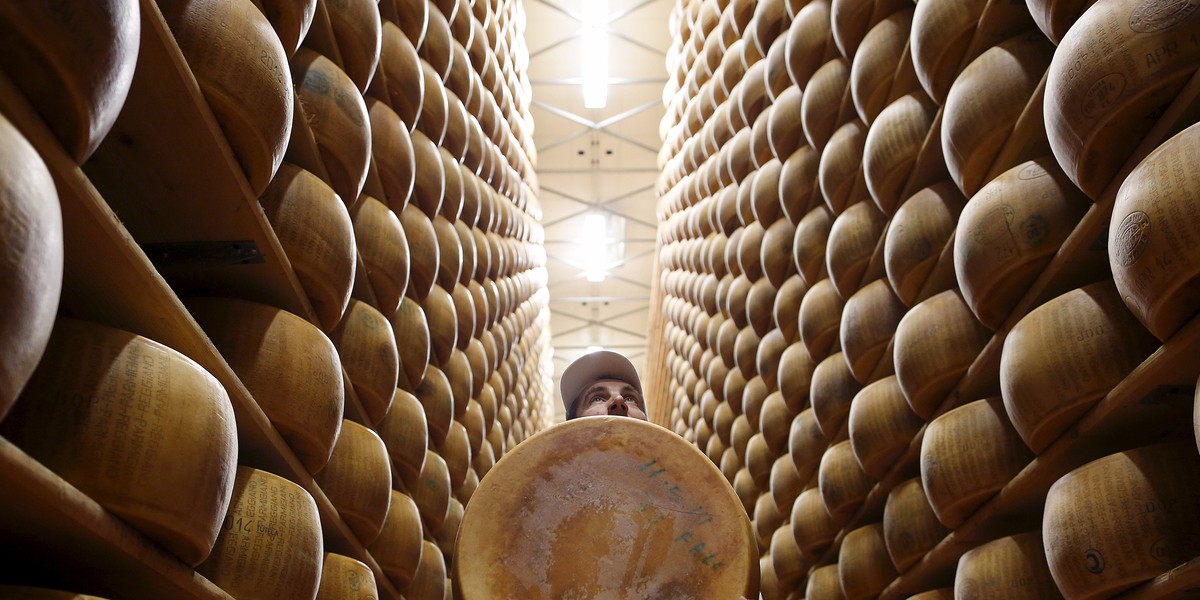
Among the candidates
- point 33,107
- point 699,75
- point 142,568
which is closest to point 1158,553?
point 142,568

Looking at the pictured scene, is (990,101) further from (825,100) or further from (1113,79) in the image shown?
(825,100)

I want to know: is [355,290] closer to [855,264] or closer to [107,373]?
[107,373]

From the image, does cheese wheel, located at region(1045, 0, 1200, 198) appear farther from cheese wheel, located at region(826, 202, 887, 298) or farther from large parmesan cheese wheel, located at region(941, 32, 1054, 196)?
cheese wheel, located at region(826, 202, 887, 298)

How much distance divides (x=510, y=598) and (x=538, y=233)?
14.8 ft

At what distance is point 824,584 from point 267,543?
186 centimetres

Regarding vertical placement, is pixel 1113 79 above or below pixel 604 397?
above

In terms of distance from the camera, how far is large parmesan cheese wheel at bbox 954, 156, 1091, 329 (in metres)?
1.63

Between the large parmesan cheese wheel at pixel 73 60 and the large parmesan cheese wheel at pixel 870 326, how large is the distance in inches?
77.0

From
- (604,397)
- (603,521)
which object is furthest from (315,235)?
(604,397)

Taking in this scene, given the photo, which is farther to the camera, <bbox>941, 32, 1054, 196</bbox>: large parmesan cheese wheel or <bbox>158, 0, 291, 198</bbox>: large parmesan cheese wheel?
<bbox>941, 32, 1054, 196</bbox>: large parmesan cheese wheel

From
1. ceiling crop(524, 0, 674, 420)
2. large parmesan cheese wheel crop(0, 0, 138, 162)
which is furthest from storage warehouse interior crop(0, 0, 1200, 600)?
ceiling crop(524, 0, 674, 420)

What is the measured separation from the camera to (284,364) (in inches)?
63.2

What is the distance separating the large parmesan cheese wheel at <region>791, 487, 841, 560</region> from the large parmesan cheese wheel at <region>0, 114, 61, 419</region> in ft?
7.93

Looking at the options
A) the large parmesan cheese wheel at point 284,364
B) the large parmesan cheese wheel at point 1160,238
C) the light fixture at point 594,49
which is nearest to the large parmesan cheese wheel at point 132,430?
the large parmesan cheese wheel at point 284,364
